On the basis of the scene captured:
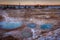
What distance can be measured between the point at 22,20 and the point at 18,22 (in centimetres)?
5

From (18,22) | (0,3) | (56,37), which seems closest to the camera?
(56,37)

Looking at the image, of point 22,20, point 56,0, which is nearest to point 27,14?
point 22,20

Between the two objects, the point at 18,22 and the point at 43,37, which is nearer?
the point at 43,37

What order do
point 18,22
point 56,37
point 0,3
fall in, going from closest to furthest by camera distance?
point 56,37, point 18,22, point 0,3

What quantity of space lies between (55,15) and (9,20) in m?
0.54

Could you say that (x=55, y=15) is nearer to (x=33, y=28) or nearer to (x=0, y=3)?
(x=33, y=28)

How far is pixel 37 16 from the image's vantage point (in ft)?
4.53

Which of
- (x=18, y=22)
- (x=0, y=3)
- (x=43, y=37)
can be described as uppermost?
(x=0, y=3)

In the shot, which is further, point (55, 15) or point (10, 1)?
point (10, 1)

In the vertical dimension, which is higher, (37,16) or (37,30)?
(37,16)

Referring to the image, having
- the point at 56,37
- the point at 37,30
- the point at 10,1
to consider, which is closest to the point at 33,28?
the point at 37,30

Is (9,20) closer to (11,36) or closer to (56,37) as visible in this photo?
(11,36)

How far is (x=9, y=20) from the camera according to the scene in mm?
1348

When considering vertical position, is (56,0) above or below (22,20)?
above
